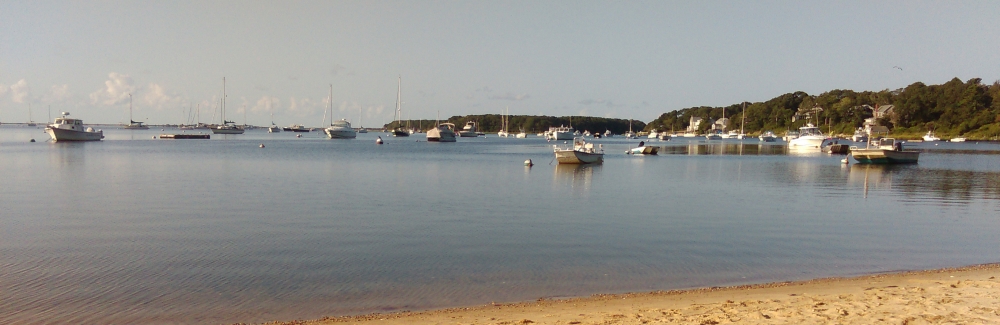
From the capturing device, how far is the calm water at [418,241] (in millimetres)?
11055

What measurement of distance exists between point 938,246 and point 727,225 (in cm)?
514

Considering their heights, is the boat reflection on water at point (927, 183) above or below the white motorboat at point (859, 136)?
below

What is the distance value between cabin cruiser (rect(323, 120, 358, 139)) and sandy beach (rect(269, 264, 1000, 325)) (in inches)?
4952

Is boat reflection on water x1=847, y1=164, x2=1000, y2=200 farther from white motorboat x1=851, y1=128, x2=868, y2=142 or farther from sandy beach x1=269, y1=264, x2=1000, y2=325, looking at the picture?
white motorboat x1=851, y1=128, x2=868, y2=142

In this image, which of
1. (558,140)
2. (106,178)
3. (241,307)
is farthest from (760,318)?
(558,140)

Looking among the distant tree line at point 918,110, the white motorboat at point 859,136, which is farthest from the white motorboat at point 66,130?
Result: the distant tree line at point 918,110

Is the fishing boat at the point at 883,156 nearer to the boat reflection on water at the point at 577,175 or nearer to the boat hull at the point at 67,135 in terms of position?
the boat reflection on water at the point at 577,175

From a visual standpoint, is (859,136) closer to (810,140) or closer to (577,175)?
(810,140)

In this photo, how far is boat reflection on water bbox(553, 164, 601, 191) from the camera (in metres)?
33.6

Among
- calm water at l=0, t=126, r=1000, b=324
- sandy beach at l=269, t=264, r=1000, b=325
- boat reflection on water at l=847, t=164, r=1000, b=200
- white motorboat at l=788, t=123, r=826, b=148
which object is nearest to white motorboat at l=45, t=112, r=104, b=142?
calm water at l=0, t=126, r=1000, b=324

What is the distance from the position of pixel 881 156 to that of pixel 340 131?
101m

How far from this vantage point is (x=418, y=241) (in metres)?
16.2

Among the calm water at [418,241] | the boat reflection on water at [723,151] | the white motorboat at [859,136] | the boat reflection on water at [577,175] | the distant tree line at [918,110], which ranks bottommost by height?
the calm water at [418,241]

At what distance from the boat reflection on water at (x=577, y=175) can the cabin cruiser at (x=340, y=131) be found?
9055 cm
